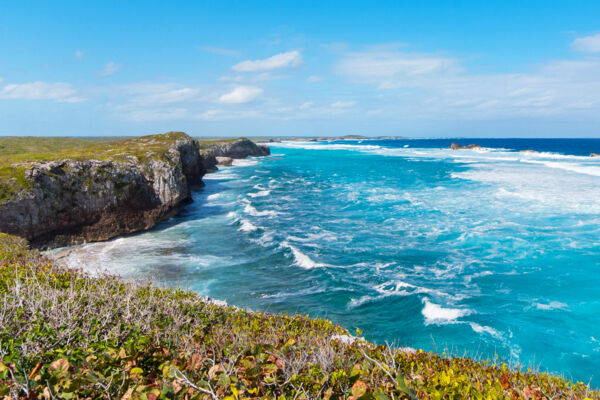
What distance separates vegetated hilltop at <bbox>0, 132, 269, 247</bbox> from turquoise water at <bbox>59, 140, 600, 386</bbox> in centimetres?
186

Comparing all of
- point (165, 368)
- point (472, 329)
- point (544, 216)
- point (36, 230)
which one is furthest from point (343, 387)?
point (544, 216)

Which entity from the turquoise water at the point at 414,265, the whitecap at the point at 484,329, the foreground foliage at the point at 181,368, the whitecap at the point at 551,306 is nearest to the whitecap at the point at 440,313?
the turquoise water at the point at 414,265

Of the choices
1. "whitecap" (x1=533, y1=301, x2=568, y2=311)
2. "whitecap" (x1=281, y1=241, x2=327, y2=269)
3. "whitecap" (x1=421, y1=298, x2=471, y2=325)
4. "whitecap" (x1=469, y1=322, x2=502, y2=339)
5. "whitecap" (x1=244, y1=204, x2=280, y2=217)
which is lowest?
"whitecap" (x1=469, y1=322, x2=502, y2=339)

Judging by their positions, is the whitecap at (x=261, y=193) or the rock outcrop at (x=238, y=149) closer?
the whitecap at (x=261, y=193)

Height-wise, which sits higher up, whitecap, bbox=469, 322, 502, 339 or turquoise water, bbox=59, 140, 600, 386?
turquoise water, bbox=59, 140, 600, 386

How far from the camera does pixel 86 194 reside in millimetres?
26453

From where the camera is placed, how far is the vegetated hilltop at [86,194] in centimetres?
2283

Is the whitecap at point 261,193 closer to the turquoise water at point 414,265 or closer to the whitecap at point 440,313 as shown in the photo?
the turquoise water at point 414,265

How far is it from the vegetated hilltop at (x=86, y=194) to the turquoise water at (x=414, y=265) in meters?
Result: 1.86

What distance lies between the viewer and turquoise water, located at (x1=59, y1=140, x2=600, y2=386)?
14.6 m

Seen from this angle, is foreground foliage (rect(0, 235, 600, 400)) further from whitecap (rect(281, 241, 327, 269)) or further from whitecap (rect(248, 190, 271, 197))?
whitecap (rect(248, 190, 271, 197))

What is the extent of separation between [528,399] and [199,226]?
28.6 m

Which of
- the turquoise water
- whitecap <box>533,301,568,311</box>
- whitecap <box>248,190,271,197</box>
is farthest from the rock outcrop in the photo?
whitecap <box>533,301,568,311</box>

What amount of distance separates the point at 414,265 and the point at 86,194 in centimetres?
2484
